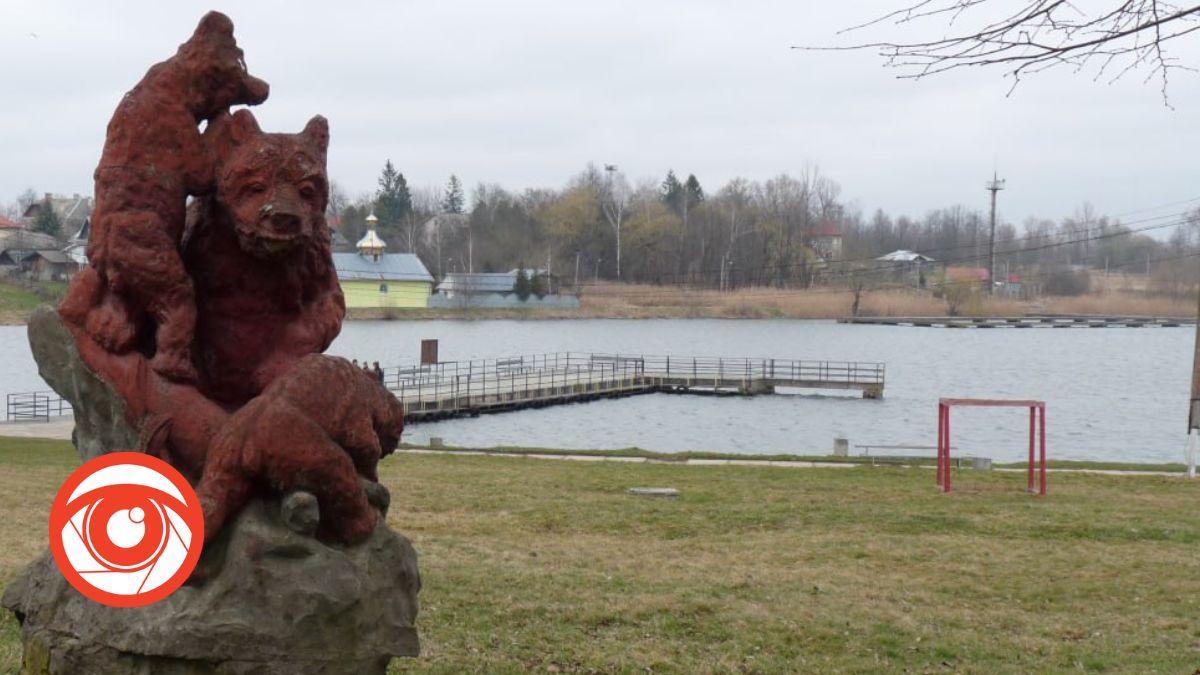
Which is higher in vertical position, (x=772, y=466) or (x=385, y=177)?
(x=385, y=177)

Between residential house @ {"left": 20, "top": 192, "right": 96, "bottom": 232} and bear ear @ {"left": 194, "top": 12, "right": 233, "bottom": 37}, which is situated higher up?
residential house @ {"left": 20, "top": 192, "right": 96, "bottom": 232}

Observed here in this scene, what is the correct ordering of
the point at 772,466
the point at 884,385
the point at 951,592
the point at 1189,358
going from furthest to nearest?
the point at 1189,358 < the point at 884,385 < the point at 772,466 < the point at 951,592

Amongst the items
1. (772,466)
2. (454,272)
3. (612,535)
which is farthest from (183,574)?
(454,272)

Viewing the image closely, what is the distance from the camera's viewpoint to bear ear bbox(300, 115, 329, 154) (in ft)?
16.5

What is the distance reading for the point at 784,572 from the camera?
33.1 feet

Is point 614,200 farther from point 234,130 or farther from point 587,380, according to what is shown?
point 234,130

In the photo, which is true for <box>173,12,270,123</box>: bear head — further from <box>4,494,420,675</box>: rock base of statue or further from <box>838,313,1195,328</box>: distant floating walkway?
<box>838,313,1195,328</box>: distant floating walkway

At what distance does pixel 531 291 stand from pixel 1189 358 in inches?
1635

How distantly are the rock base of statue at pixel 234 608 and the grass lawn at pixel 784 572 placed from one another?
6.37 feet

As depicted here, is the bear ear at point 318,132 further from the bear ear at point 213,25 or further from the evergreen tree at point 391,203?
the evergreen tree at point 391,203

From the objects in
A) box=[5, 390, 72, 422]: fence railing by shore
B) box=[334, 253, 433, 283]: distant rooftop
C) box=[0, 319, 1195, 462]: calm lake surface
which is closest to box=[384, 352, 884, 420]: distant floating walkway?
box=[0, 319, 1195, 462]: calm lake surface

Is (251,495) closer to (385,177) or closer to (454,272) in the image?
(454,272)

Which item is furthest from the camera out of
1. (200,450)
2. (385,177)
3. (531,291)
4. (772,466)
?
(385,177)

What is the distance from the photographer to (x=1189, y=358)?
6431cm
